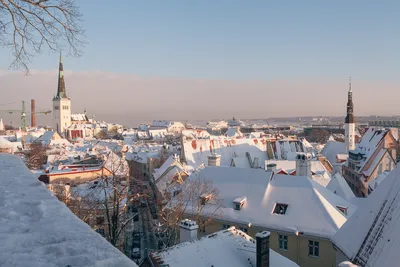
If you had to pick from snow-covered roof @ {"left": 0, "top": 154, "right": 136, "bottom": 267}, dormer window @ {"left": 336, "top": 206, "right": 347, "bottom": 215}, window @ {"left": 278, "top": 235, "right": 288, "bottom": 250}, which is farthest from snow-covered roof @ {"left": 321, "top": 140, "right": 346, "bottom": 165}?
snow-covered roof @ {"left": 0, "top": 154, "right": 136, "bottom": 267}

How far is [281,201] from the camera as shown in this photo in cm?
2102

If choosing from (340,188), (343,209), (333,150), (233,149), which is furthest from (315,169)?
(333,150)

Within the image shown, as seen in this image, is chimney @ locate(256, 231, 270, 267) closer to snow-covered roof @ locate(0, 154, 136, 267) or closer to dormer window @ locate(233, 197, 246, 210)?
dormer window @ locate(233, 197, 246, 210)

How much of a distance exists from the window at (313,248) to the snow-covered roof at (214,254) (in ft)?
17.1

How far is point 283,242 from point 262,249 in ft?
25.1

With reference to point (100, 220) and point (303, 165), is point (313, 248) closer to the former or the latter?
point (303, 165)

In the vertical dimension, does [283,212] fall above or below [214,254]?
below

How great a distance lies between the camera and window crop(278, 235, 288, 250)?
1903cm

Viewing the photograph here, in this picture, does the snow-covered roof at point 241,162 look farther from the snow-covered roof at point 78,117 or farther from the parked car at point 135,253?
the snow-covered roof at point 78,117

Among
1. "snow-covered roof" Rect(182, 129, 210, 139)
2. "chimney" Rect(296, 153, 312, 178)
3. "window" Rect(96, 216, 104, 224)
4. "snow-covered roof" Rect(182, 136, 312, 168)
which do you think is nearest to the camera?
"window" Rect(96, 216, 104, 224)

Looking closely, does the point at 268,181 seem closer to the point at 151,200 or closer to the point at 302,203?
the point at 302,203

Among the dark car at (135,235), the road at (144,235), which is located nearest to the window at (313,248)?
the road at (144,235)

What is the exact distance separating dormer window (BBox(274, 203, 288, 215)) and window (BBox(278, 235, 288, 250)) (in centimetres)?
150

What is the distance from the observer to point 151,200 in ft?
130
